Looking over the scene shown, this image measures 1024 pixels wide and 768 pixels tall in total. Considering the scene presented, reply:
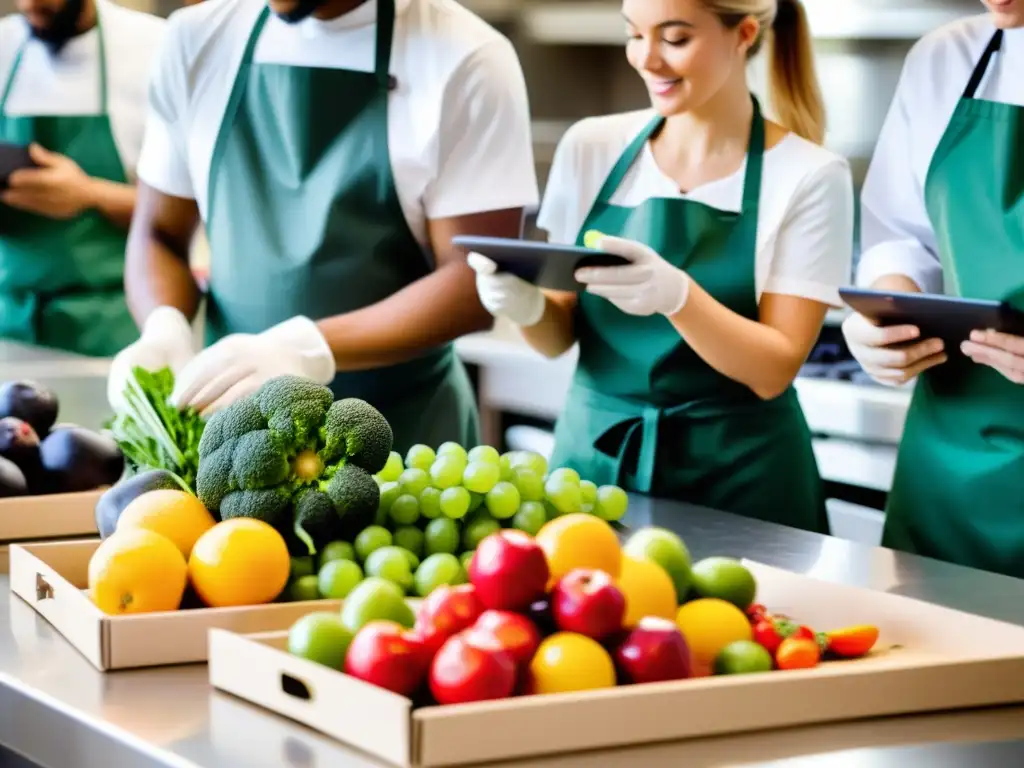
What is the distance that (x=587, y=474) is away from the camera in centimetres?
250

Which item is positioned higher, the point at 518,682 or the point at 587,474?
the point at 518,682

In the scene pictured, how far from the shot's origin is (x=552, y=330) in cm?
257

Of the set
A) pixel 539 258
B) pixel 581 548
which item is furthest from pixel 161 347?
pixel 581 548

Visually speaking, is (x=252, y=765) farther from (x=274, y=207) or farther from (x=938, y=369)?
(x=274, y=207)

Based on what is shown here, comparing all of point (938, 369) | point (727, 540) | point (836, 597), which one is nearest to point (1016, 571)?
point (938, 369)

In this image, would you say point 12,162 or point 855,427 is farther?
point 12,162

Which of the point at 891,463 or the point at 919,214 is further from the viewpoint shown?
the point at 891,463

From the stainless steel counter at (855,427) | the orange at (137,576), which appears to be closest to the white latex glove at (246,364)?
the orange at (137,576)

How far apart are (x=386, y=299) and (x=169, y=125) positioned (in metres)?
0.61

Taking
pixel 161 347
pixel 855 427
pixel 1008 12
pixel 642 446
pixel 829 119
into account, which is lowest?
pixel 855 427

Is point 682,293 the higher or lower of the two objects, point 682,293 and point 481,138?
the lower

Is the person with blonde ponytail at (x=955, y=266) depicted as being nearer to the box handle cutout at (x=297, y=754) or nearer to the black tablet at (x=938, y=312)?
the black tablet at (x=938, y=312)

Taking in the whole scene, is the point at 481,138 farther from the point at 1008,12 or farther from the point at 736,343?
the point at 1008,12

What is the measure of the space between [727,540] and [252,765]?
3.19ft
